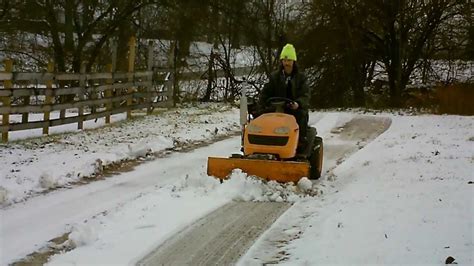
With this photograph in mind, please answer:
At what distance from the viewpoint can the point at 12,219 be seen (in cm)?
656

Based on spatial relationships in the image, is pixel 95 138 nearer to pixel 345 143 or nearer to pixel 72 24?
pixel 345 143

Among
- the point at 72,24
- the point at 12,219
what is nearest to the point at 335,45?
the point at 72,24

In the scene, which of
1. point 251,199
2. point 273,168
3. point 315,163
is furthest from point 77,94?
point 251,199

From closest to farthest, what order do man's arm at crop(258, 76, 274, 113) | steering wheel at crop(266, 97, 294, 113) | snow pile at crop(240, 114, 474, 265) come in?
snow pile at crop(240, 114, 474, 265), steering wheel at crop(266, 97, 294, 113), man's arm at crop(258, 76, 274, 113)

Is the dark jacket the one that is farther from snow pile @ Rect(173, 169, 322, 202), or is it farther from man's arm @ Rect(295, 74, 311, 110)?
snow pile @ Rect(173, 169, 322, 202)

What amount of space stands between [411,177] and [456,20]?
1749 centimetres

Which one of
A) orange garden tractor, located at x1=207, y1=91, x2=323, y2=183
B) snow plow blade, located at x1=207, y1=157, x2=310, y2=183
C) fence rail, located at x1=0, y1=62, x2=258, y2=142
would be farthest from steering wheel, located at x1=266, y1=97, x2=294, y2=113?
fence rail, located at x1=0, y1=62, x2=258, y2=142

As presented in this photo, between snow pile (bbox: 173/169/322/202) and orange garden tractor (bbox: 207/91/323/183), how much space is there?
5.0 inches

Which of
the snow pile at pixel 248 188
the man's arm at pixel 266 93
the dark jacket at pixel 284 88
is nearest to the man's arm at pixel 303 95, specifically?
the dark jacket at pixel 284 88

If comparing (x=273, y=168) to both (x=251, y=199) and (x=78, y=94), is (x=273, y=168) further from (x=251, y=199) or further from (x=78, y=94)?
(x=78, y=94)

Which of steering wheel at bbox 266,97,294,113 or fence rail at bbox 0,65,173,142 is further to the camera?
fence rail at bbox 0,65,173,142

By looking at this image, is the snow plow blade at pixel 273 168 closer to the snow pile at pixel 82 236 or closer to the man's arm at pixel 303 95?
the man's arm at pixel 303 95

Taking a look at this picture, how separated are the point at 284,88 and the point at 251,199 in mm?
2113

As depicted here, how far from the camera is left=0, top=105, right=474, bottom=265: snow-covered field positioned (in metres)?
5.35
